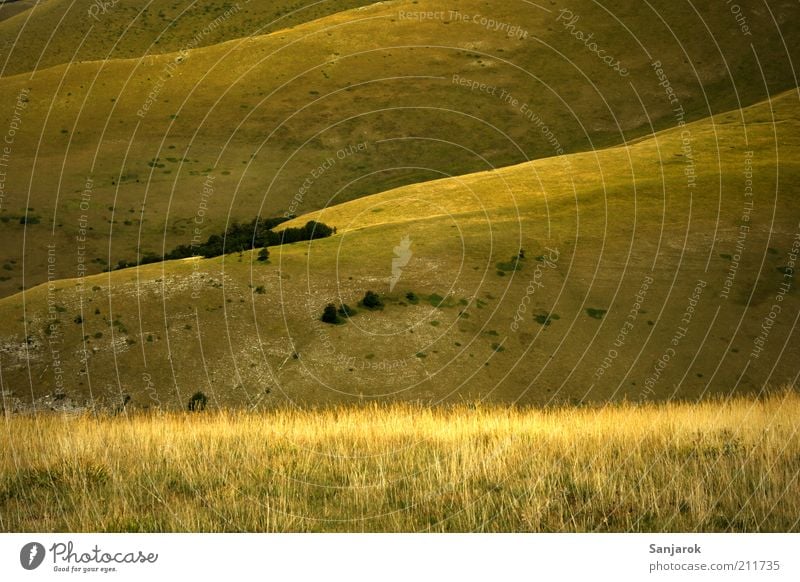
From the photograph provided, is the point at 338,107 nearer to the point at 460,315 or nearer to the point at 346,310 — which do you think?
the point at 460,315

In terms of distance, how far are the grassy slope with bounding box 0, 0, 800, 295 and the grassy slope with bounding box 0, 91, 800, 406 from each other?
51489 mm

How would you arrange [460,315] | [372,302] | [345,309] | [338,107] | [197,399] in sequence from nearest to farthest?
[197,399] → [345,309] → [372,302] → [460,315] → [338,107]

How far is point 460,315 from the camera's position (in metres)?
55.0

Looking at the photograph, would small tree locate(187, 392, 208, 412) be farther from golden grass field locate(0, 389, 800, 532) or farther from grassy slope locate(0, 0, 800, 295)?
grassy slope locate(0, 0, 800, 295)

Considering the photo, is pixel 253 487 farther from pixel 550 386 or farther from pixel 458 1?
pixel 458 1

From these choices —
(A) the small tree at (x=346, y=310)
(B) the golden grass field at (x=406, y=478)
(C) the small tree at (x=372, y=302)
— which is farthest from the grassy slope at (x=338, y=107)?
(B) the golden grass field at (x=406, y=478)

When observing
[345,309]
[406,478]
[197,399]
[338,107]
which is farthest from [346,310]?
[338,107]

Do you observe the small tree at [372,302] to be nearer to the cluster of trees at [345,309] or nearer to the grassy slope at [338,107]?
the cluster of trees at [345,309]

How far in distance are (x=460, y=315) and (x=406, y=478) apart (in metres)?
41.0

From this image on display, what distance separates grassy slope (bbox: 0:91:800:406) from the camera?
46.2 m

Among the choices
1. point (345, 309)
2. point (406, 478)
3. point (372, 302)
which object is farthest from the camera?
point (372, 302)

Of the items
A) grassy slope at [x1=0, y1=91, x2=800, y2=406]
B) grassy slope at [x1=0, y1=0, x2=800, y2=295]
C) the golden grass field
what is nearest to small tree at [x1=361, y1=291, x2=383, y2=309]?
grassy slope at [x1=0, y1=91, x2=800, y2=406]

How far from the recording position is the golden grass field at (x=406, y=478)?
12.9m

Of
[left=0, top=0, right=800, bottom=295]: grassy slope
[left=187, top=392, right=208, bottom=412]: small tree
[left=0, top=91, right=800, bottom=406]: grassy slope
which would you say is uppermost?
[left=0, top=0, right=800, bottom=295]: grassy slope
